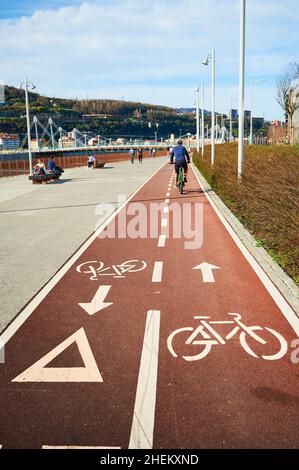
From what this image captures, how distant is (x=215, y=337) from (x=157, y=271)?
2.56 meters

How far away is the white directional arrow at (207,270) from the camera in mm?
6656

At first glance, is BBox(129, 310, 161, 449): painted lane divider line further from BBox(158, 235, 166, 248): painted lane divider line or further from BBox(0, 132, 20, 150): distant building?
BBox(0, 132, 20, 150): distant building

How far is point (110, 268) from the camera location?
7.33 metres

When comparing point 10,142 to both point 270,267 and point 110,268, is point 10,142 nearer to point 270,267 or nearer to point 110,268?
point 110,268

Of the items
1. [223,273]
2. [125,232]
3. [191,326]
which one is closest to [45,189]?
[125,232]

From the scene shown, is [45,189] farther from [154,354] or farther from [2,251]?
[154,354]

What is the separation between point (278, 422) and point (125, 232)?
292 inches

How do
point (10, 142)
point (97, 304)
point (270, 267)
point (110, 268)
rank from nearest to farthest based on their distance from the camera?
point (97, 304), point (270, 267), point (110, 268), point (10, 142)

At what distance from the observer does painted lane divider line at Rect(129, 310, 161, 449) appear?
123 inches

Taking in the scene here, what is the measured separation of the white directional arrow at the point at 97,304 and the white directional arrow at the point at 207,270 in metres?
1.60

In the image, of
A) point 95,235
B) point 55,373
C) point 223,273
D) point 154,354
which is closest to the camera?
point 55,373

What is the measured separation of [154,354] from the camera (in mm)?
4324

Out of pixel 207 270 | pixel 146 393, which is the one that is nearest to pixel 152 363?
pixel 146 393
